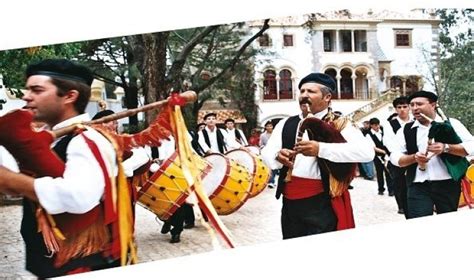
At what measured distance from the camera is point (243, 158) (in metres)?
3.81

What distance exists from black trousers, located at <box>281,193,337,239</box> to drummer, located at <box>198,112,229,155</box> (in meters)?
0.51

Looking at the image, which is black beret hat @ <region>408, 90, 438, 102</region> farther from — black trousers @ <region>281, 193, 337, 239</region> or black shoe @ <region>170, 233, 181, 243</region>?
black shoe @ <region>170, 233, 181, 243</region>

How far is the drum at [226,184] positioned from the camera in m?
3.55

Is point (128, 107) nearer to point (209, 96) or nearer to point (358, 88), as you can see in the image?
point (209, 96)

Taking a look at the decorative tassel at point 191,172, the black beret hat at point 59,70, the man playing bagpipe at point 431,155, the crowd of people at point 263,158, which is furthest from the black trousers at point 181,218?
the man playing bagpipe at point 431,155

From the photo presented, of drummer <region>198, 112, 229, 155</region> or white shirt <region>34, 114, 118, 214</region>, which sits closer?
white shirt <region>34, 114, 118, 214</region>

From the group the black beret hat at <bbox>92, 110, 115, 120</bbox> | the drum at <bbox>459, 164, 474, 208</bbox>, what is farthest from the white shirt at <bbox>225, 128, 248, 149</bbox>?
the drum at <bbox>459, 164, 474, 208</bbox>

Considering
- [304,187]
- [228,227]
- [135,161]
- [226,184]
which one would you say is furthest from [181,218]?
[304,187]

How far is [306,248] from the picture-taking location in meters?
3.59

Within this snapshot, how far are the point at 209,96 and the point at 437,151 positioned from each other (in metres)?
1.58

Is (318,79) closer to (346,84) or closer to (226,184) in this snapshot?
(346,84)

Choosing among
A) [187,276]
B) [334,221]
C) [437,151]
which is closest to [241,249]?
[187,276]

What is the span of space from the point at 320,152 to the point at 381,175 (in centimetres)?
58

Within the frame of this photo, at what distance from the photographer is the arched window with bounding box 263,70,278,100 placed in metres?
3.68
